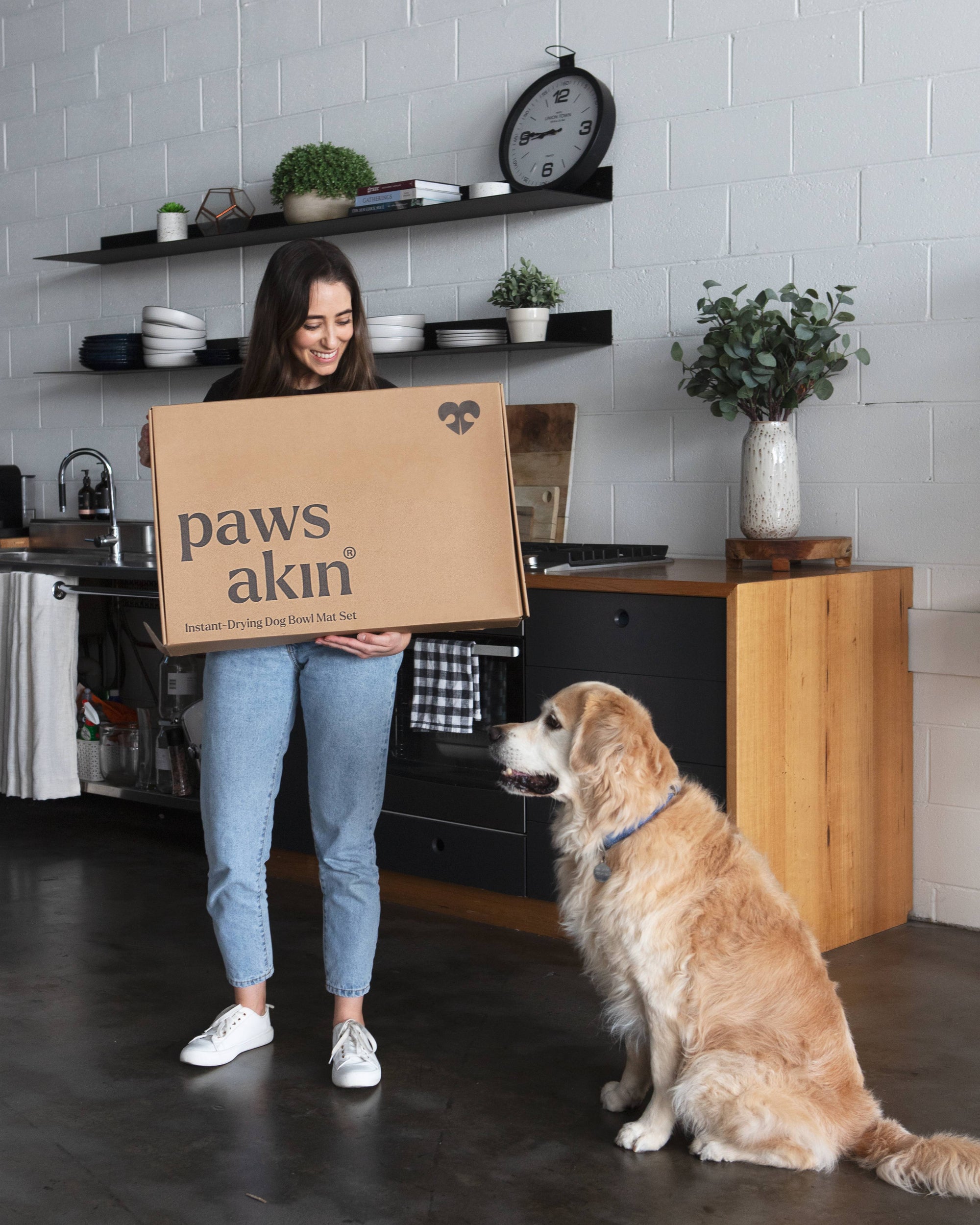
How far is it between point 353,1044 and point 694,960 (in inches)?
26.8

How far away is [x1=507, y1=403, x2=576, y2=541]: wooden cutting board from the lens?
3.78 meters

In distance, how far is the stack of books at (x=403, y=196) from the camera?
3.76 metres

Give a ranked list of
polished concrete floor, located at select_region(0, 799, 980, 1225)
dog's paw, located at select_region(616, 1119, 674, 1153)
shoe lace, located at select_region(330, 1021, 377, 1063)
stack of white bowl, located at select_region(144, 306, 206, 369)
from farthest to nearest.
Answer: stack of white bowl, located at select_region(144, 306, 206, 369)
shoe lace, located at select_region(330, 1021, 377, 1063)
dog's paw, located at select_region(616, 1119, 674, 1153)
polished concrete floor, located at select_region(0, 799, 980, 1225)

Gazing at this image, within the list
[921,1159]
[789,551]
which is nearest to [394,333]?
[789,551]

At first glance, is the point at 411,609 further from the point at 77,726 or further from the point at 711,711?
the point at 77,726

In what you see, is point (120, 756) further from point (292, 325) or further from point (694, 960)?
point (694, 960)

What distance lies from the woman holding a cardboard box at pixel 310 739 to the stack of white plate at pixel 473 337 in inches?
58.6

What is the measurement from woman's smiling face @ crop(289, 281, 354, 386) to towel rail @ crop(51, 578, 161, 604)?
1609mm

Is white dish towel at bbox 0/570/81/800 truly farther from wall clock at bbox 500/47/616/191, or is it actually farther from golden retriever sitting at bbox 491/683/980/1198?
golden retriever sitting at bbox 491/683/980/1198

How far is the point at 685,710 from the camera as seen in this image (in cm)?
277

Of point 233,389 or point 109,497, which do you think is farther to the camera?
point 109,497

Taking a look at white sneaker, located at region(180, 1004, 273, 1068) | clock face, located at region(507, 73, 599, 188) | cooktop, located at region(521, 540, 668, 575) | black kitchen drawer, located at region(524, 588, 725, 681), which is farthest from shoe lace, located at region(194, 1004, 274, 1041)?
clock face, located at region(507, 73, 599, 188)

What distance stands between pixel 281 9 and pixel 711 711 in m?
2.99

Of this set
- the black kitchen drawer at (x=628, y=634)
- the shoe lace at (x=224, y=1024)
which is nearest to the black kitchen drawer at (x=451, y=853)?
the black kitchen drawer at (x=628, y=634)
